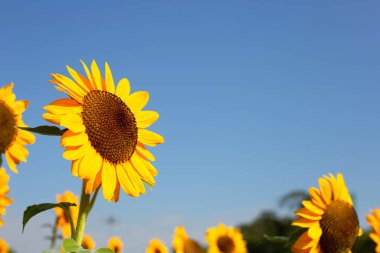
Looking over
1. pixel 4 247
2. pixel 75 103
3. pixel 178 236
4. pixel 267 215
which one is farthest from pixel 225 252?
pixel 267 215

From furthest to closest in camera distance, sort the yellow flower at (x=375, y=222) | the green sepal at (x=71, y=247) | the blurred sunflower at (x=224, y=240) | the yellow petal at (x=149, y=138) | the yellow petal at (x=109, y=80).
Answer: the blurred sunflower at (x=224, y=240) → the yellow flower at (x=375, y=222) → the yellow petal at (x=149, y=138) → the yellow petal at (x=109, y=80) → the green sepal at (x=71, y=247)

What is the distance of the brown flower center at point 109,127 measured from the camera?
3371 mm

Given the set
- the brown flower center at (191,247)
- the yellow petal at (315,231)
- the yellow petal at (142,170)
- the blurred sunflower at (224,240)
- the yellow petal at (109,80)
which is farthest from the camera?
the blurred sunflower at (224,240)

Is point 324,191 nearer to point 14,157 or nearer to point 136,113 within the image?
point 136,113

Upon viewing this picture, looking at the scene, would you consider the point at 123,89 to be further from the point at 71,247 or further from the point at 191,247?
the point at 191,247

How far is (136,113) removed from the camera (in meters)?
3.93

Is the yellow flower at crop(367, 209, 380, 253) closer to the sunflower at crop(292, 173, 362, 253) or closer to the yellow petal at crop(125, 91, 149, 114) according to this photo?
the sunflower at crop(292, 173, 362, 253)

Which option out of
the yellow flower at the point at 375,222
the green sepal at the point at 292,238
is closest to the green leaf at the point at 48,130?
the green sepal at the point at 292,238

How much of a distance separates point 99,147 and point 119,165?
195 mm

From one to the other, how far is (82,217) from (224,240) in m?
7.55

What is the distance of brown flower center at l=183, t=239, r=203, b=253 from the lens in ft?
22.1

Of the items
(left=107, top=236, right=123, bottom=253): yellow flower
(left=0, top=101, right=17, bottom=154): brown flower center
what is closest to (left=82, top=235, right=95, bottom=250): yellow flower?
(left=107, top=236, right=123, bottom=253): yellow flower

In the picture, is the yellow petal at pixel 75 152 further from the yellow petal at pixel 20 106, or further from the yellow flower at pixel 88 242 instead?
the yellow flower at pixel 88 242

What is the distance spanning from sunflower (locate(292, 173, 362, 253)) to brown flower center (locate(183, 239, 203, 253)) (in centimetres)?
162
